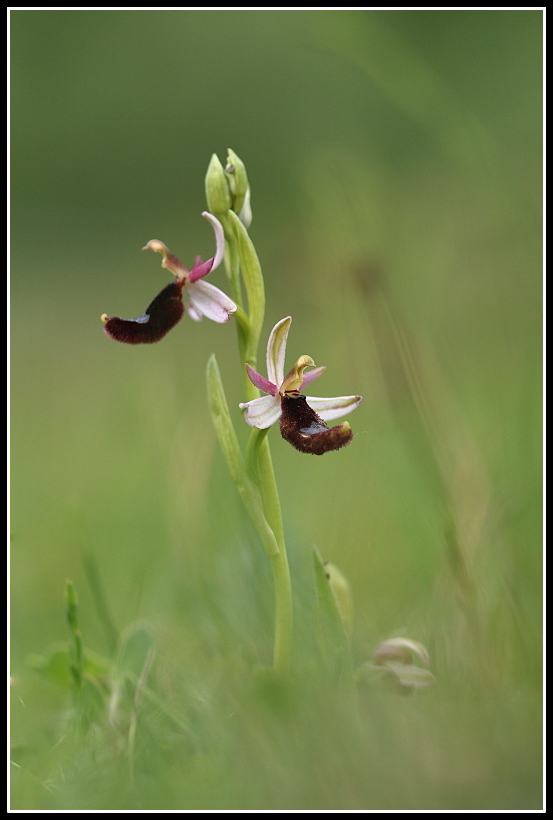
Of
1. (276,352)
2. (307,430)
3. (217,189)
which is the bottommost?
(307,430)

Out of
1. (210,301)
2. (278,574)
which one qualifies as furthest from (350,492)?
(210,301)

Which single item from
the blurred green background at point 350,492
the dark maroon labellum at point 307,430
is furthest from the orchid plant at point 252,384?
the blurred green background at point 350,492

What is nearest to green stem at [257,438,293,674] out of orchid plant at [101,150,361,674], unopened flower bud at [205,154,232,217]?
orchid plant at [101,150,361,674]

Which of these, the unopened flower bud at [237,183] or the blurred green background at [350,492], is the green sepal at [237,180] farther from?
the blurred green background at [350,492]

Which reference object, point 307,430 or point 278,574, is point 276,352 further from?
point 278,574

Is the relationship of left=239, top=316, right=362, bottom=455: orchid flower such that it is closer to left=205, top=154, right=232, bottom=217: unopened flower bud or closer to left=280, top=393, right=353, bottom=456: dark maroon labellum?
left=280, top=393, right=353, bottom=456: dark maroon labellum

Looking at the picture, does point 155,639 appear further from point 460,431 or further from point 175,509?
point 460,431
